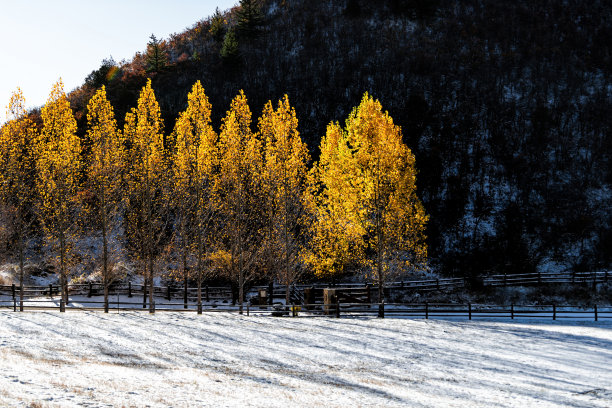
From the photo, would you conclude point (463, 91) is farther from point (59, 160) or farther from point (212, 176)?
point (59, 160)

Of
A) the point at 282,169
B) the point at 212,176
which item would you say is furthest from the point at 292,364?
the point at 212,176

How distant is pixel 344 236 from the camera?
1130 inches

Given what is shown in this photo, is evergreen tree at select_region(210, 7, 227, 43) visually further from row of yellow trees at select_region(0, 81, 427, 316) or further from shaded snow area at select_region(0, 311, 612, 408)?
shaded snow area at select_region(0, 311, 612, 408)

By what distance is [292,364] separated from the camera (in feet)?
45.9

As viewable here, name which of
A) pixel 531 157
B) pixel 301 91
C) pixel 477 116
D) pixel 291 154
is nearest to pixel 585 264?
pixel 531 157

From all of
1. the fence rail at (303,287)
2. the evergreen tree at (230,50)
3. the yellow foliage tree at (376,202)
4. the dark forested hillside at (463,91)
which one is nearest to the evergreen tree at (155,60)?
the dark forested hillside at (463,91)

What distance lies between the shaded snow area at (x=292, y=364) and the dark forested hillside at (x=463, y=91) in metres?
23.3

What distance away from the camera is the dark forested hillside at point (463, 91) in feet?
147

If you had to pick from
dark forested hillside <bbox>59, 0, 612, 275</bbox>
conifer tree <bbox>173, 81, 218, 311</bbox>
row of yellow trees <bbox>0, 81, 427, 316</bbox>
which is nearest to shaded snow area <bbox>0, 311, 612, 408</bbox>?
row of yellow trees <bbox>0, 81, 427, 316</bbox>

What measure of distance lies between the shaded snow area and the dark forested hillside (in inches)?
916

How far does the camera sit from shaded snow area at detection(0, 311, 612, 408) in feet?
33.4

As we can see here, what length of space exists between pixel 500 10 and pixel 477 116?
85.4 feet

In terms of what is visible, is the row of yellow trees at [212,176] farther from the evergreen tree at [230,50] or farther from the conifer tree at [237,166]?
the evergreen tree at [230,50]

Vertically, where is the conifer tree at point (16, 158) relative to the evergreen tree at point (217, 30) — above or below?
below
